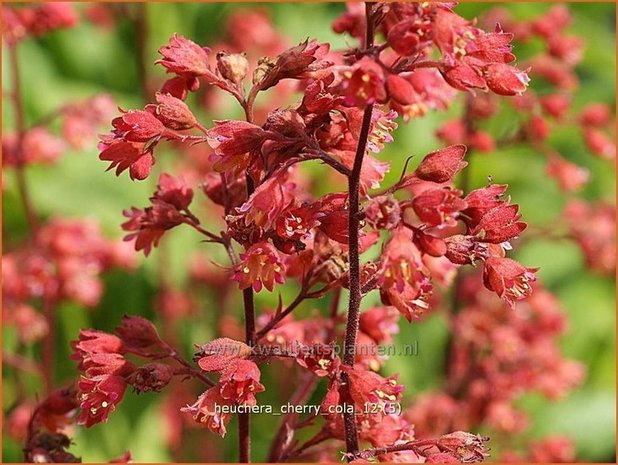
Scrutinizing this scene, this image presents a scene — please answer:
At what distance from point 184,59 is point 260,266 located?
430 millimetres

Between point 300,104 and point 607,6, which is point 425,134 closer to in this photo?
point 607,6

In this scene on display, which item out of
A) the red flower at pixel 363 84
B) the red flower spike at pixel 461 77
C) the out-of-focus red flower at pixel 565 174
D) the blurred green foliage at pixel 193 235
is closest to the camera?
the red flower at pixel 363 84

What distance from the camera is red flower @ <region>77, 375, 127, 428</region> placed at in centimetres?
161

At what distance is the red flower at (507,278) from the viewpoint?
153cm

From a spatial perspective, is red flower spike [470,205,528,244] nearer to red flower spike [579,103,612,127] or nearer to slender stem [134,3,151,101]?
red flower spike [579,103,612,127]

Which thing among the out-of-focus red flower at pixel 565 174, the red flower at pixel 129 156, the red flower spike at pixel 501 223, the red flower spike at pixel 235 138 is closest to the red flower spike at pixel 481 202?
the red flower spike at pixel 501 223

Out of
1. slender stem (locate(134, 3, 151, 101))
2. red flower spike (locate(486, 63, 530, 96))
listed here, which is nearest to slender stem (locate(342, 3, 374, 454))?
red flower spike (locate(486, 63, 530, 96))

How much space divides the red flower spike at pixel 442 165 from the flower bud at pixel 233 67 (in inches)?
15.7

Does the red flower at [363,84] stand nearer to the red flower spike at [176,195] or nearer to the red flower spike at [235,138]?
the red flower spike at [235,138]

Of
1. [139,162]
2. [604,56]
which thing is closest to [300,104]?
[139,162]

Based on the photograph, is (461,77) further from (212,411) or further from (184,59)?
(212,411)

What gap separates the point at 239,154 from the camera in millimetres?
1471

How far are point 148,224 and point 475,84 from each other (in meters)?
0.76

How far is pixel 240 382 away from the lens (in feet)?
4.93
